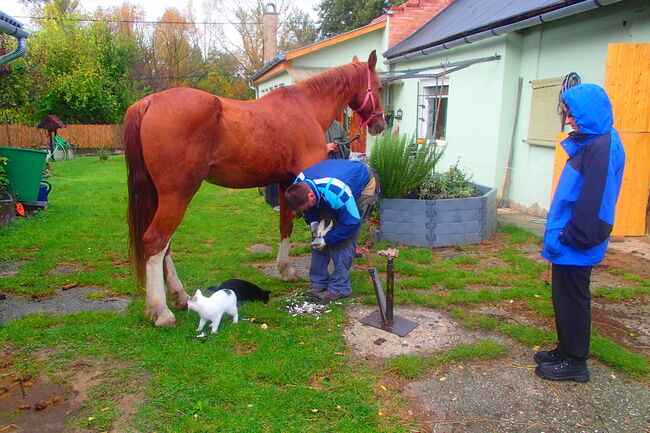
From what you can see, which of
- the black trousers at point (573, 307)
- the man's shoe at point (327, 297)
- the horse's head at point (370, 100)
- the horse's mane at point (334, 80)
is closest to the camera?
the black trousers at point (573, 307)

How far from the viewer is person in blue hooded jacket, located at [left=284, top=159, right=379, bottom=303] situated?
11.7 feet

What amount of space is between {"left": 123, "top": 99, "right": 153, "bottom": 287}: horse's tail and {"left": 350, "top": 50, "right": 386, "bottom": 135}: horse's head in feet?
7.69

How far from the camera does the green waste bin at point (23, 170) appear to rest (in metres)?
7.78

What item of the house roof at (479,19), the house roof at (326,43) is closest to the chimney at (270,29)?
the house roof at (326,43)

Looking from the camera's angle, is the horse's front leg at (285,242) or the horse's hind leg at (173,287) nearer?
the horse's hind leg at (173,287)

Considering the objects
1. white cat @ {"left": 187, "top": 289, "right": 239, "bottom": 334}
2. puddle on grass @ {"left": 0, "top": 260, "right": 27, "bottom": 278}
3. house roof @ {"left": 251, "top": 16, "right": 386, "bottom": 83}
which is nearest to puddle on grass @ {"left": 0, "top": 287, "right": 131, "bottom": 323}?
puddle on grass @ {"left": 0, "top": 260, "right": 27, "bottom": 278}

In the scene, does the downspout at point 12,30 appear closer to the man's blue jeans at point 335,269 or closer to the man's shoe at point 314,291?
the man's blue jeans at point 335,269

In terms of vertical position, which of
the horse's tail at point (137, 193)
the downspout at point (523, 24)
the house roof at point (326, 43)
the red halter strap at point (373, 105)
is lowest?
the horse's tail at point (137, 193)

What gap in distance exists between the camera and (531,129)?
7945mm

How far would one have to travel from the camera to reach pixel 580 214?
2625 mm

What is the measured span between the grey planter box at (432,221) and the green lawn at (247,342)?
0.22 metres

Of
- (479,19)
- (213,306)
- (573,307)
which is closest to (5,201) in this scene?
(213,306)

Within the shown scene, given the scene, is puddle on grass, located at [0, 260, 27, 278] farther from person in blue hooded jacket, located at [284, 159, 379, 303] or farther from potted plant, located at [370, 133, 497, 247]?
potted plant, located at [370, 133, 497, 247]

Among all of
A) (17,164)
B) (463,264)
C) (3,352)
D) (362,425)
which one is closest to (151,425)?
(362,425)
